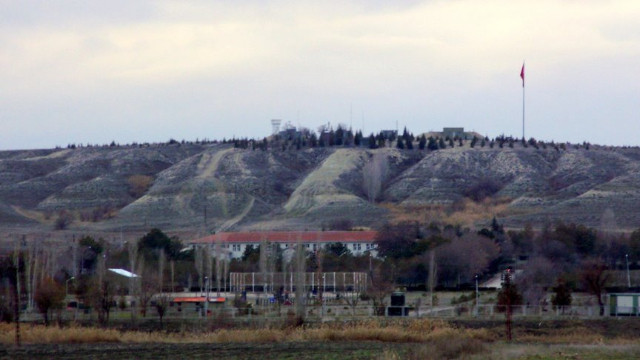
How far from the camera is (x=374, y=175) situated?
115 metres

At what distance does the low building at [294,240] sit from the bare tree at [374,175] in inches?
1049

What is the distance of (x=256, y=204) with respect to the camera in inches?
4205

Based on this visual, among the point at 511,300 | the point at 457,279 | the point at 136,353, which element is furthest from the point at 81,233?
the point at 136,353

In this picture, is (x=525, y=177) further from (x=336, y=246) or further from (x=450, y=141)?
(x=336, y=246)

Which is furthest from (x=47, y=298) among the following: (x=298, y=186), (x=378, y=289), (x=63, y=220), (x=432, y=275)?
(x=298, y=186)

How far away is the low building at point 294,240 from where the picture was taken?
79.9m

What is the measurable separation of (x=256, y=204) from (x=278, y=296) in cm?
4539

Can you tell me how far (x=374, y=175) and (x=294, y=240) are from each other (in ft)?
118

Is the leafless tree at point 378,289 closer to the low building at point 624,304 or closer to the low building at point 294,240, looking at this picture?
the low building at point 624,304

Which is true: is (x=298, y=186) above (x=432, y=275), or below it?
above

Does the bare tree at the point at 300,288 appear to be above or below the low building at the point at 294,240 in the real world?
below

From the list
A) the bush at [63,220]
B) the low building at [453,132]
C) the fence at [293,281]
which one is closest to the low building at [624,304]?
the fence at [293,281]

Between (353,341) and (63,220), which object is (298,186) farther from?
(353,341)

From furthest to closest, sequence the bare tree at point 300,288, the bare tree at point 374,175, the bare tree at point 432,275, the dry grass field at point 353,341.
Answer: the bare tree at point 374,175, the bare tree at point 432,275, the bare tree at point 300,288, the dry grass field at point 353,341
